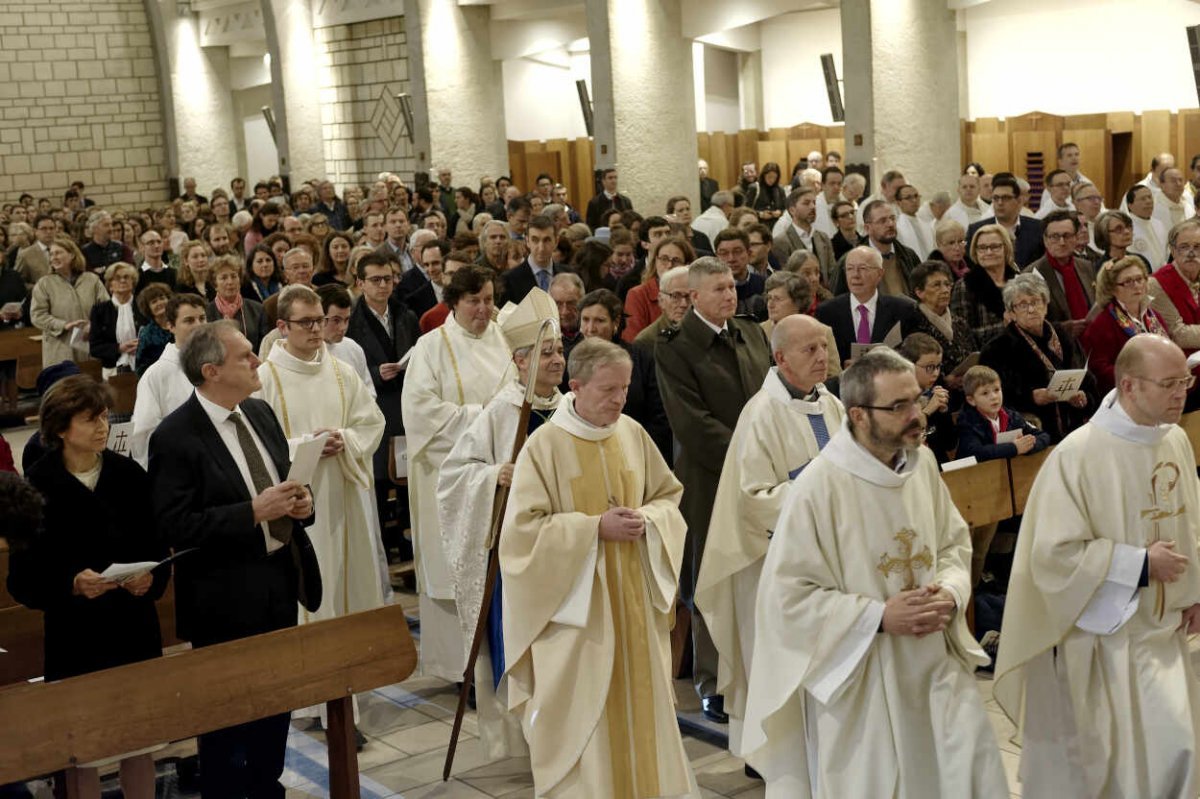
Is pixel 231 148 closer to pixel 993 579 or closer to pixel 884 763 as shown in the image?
pixel 993 579

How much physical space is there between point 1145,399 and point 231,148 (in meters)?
25.6

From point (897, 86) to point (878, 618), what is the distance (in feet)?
39.5

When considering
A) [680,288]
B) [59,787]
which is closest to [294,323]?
[680,288]

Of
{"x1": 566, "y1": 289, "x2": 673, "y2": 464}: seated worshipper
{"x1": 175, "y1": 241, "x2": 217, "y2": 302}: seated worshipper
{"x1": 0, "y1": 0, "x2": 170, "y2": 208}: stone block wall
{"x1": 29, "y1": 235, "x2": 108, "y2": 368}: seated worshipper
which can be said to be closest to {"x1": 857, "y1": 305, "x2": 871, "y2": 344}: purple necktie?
{"x1": 566, "y1": 289, "x2": 673, "y2": 464}: seated worshipper

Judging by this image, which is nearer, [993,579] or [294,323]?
[294,323]

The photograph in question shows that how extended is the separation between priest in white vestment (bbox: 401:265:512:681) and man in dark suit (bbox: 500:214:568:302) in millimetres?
2792

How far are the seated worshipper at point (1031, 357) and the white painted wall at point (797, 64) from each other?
1483 centimetres

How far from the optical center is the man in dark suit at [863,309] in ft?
24.0

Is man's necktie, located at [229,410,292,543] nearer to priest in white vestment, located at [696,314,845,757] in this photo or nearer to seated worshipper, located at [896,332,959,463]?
priest in white vestment, located at [696,314,845,757]

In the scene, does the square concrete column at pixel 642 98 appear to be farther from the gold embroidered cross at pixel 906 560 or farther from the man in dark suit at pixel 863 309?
the gold embroidered cross at pixel 906 560

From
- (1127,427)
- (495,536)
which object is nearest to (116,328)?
(495,536)

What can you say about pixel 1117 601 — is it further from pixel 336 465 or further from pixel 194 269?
pixel 194 269

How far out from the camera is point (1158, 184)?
40.2 ft

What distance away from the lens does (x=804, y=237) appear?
416 inches
